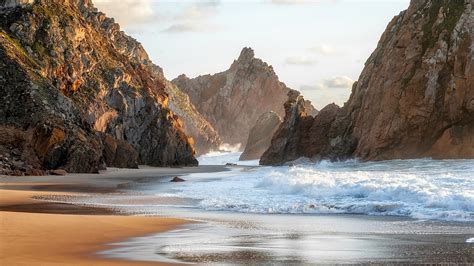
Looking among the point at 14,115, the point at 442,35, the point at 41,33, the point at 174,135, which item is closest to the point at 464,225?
the point at 14,115

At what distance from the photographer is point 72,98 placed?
215 ft

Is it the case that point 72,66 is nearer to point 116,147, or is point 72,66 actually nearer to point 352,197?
point 116,147

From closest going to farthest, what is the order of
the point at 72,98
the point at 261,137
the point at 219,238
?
the point at 219,238
the point at 72,98
the point at 261,137

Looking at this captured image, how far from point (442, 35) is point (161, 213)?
43.8m

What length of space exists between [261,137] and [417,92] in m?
89.8

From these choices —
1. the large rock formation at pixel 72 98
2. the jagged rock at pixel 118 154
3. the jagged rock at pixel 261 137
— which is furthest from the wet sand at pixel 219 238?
the jagged rock at pixel 261 137

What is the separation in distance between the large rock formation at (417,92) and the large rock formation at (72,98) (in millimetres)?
23703

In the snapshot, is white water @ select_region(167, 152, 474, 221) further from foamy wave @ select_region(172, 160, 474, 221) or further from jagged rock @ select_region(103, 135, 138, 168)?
jagged rock @ select_region(103, 135, 138, 168)

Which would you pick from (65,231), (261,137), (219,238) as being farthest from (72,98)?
(261,137)

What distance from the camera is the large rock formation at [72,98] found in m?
47.8

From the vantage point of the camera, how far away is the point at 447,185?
21.7 meters

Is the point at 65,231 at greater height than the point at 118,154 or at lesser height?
lesser

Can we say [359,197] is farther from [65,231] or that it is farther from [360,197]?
[65,231]

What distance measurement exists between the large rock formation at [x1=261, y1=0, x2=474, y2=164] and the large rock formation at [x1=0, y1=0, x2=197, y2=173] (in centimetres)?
2370
